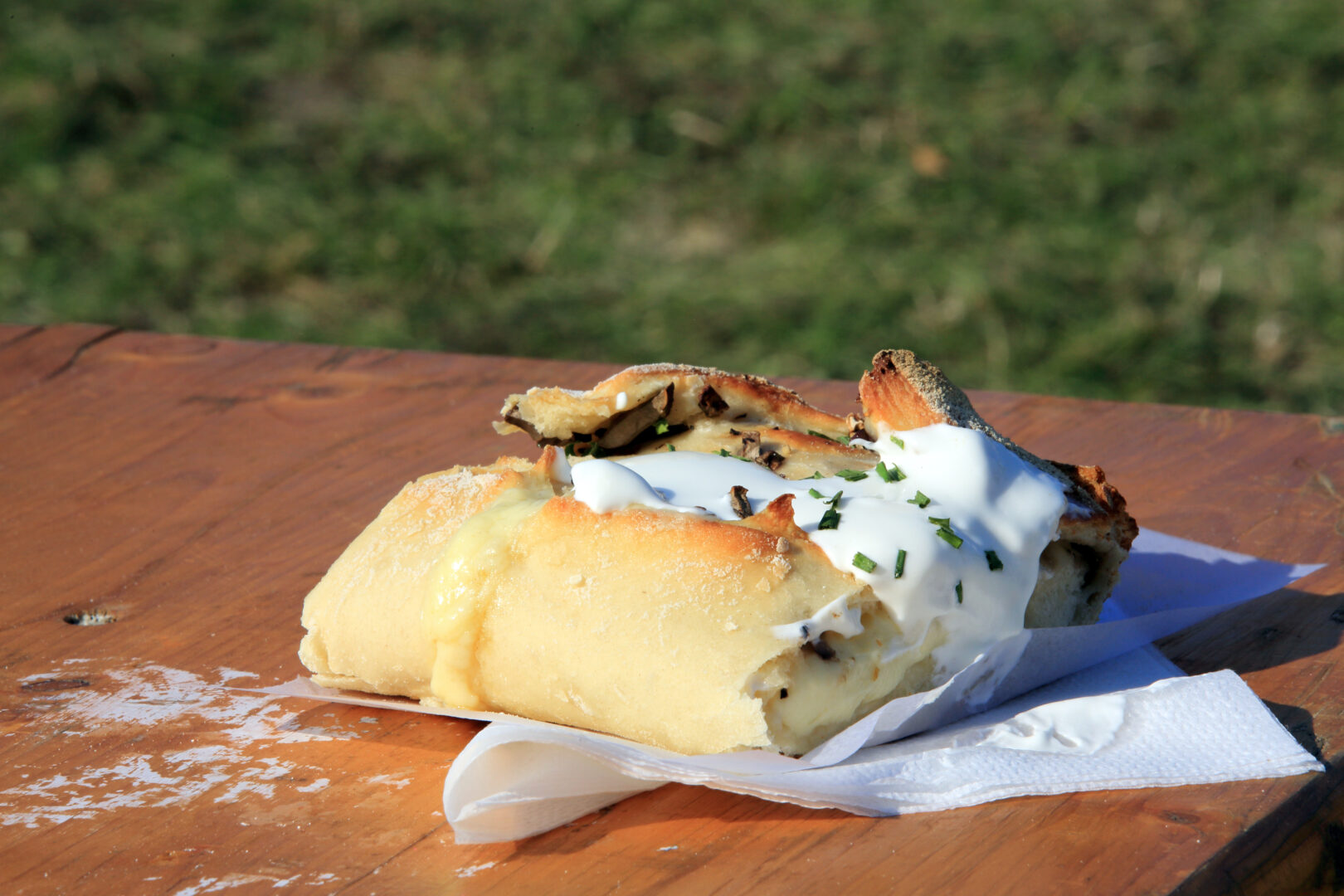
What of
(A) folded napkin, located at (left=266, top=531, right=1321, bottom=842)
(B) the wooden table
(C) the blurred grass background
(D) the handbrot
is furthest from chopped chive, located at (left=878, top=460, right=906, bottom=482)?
(C) the blurred grass background

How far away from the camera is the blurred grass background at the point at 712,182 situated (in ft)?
12.9

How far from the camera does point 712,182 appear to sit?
4.63m

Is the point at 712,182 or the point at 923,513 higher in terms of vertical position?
the point at 712,182

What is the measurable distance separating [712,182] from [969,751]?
369cm

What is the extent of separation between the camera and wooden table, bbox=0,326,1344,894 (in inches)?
39.9

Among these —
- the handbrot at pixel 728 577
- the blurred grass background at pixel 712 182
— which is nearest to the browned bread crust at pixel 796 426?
the handbrot at pixel 728 577

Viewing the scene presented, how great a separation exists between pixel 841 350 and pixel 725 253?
0.72m

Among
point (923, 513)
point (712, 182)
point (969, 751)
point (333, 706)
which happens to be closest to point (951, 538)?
point (923, 513)

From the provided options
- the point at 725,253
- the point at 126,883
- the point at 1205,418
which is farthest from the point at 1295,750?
the point at 725,253

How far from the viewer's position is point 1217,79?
4.77m

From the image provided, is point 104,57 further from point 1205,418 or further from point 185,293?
point 1205,418

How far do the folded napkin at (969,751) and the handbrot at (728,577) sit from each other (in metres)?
0.03

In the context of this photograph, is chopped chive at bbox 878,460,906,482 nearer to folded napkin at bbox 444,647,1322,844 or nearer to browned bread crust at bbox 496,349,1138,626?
browned bread crust at bbox 496,349,1138,626

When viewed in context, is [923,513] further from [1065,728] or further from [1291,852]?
[1291,852]
